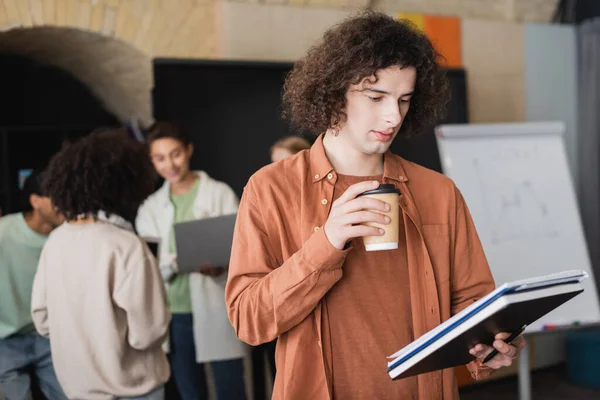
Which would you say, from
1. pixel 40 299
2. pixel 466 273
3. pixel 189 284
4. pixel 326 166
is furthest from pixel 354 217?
pixel 189 284

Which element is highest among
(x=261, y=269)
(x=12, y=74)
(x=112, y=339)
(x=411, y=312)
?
(x=12, y=74)

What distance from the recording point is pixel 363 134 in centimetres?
142

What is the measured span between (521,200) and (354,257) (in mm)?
2389

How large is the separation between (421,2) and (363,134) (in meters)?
3.24

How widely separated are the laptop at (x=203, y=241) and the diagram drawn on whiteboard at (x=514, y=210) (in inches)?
54.3

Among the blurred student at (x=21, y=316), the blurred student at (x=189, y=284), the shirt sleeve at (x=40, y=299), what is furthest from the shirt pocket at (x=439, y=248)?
the blurred student at (x=189, y=284)

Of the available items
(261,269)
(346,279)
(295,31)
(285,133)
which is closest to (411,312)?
(346,279)

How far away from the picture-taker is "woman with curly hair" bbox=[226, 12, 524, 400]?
1396mm

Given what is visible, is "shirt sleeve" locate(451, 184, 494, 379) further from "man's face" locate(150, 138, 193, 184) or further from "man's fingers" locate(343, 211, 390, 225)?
"man's face" locate(150, 138, 193, 184)

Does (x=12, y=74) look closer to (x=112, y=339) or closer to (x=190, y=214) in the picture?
(x=190, y=214)

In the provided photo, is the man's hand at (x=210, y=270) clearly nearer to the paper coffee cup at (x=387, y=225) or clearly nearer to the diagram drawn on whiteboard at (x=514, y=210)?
the diagram drawn on whiteboard at (x=514, y=210)

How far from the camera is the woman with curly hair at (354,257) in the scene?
4.58ft

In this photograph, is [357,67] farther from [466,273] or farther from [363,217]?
[466,273]

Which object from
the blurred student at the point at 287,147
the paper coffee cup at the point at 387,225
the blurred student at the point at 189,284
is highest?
the blurred student at the point at 287,147
